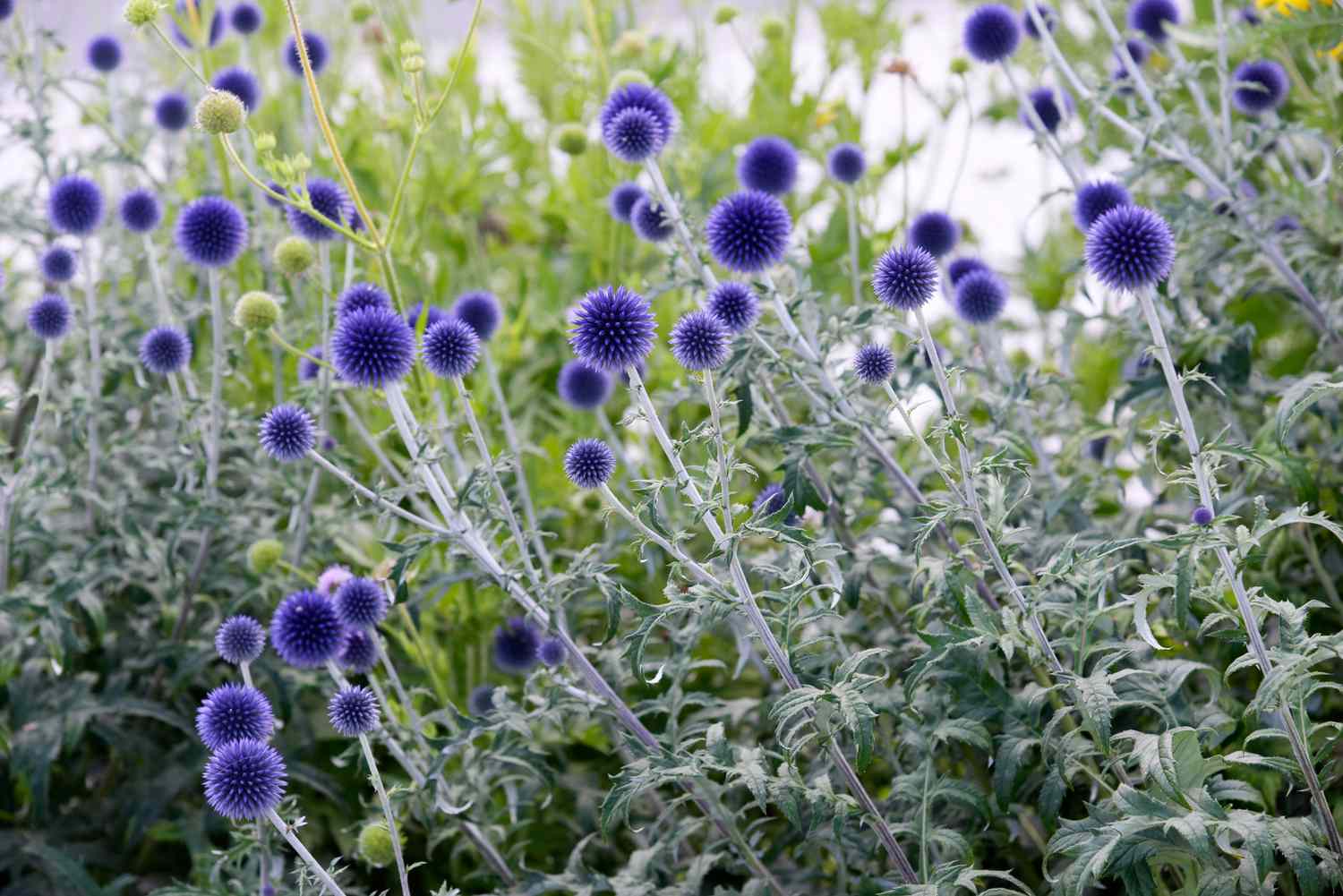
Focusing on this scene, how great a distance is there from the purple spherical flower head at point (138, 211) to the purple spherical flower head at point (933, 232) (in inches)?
52.5

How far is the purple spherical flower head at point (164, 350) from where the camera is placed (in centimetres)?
194

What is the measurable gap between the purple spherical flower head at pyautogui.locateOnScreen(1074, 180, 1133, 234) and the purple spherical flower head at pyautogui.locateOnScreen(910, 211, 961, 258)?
214mm

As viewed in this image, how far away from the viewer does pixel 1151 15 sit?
2426mm

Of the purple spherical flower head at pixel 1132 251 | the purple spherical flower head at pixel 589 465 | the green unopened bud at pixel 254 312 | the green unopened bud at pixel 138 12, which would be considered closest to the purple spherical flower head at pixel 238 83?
the green unopened bud at pixel 138 12

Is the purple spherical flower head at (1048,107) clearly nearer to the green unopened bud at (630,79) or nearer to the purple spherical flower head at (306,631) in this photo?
the green unopened bud at (630,79)

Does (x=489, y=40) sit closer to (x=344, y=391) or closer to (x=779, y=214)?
(x=344, y=391)

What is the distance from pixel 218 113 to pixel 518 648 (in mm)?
944

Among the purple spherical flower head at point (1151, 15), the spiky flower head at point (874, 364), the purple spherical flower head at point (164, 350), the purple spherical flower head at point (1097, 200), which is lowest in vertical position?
the spiky flower head at point (874, 364)

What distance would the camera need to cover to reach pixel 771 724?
1988 millimetres

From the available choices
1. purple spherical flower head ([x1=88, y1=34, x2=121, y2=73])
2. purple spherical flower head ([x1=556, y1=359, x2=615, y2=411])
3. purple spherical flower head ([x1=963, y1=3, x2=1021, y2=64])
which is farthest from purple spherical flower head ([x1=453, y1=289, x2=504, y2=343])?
purple spherical flower head ([x1=88, y1=34, x2=121, y2=73])

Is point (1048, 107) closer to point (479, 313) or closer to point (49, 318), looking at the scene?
point (479, 313)

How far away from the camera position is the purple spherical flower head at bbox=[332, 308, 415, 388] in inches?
61.5

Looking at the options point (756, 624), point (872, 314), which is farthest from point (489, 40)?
point (756, 624)

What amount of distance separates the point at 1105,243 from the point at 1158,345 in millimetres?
154
